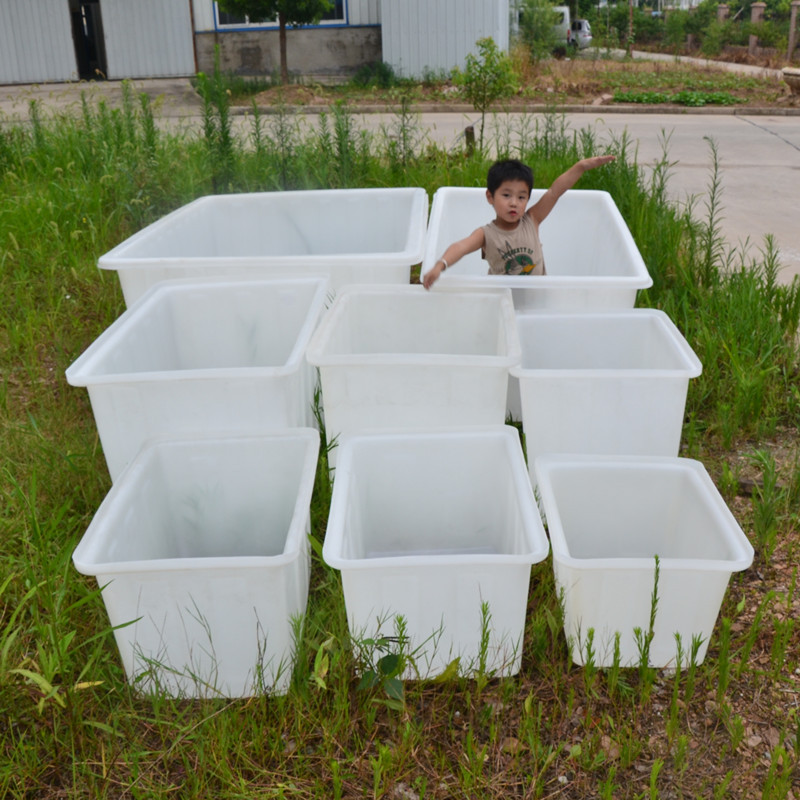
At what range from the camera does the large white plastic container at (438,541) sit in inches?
55.4

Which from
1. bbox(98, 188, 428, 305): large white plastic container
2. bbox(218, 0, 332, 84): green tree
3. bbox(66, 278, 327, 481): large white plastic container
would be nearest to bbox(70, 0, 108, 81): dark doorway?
bbox(218, 0, 332, 84): green tree

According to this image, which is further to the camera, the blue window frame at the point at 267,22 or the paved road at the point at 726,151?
the blue window frame at the point at 267,22

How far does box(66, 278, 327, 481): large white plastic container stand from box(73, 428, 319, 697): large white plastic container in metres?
0.08

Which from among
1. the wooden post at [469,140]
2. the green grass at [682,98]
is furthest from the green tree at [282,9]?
the wooden post at [469,140]

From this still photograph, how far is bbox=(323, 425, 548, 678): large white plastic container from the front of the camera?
1.41m

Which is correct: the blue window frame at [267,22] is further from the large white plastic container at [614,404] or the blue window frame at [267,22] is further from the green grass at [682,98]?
the large white plastic container at [614,404]

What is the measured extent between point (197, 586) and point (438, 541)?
0.70 m

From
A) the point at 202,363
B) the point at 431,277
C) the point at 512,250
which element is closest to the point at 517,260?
the point at 512,250

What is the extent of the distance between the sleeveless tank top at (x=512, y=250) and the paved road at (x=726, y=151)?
0.73 metres

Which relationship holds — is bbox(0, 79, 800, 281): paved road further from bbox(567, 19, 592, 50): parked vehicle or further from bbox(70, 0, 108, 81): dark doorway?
bbox(567, 19, 592, 50): parked vehicle

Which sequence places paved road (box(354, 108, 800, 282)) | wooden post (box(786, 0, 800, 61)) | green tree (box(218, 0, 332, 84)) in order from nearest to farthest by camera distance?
1. paved road (box(354, 108, 800, 282))
2. green tree (box(218, 0, 332, 84))
3. wooden post (box(786, 0, 800, 61))

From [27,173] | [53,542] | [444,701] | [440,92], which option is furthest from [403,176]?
[440,92]

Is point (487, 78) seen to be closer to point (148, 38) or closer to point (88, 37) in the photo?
point (148, 38)

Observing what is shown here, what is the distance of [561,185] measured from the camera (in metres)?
2.76
